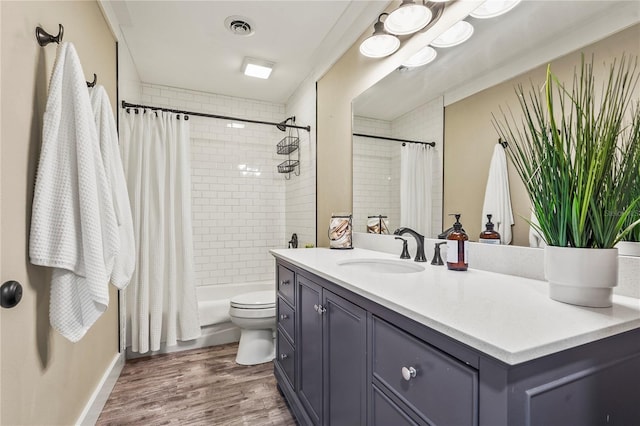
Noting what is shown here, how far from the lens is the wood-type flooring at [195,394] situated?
1.71 metres

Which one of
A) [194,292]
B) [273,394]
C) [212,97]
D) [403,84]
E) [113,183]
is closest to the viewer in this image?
[113,183]

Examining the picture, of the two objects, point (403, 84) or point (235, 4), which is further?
point (235, 4)

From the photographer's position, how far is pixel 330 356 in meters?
1.24

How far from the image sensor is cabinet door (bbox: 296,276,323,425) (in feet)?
4.41

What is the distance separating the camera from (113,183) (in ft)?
4.69

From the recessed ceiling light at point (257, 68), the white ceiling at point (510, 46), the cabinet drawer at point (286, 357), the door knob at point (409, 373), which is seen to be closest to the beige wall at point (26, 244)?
the cabinet drawer at point (286, 357)

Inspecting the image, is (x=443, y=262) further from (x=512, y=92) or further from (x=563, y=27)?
(x=563, y=27)

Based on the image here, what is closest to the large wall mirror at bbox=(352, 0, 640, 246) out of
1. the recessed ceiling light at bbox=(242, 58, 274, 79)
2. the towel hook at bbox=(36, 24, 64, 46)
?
the recessed ceiling light at bbox=(242, 58, 274, 79)

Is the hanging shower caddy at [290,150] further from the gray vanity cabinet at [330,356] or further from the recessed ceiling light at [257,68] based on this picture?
the gray vanity cabinet at [330,356]

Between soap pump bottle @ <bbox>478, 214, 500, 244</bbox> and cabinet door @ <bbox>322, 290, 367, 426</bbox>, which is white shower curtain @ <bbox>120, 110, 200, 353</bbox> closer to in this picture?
cabinet door @ <bbox>322, 290, 367, 426</bbox>

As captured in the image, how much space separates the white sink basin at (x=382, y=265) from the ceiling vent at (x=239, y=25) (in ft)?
5.92

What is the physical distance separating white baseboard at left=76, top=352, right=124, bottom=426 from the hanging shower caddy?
2171 mm

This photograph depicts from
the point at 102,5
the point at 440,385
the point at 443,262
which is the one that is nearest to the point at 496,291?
the point at 440,385

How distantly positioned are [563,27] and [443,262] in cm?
98
